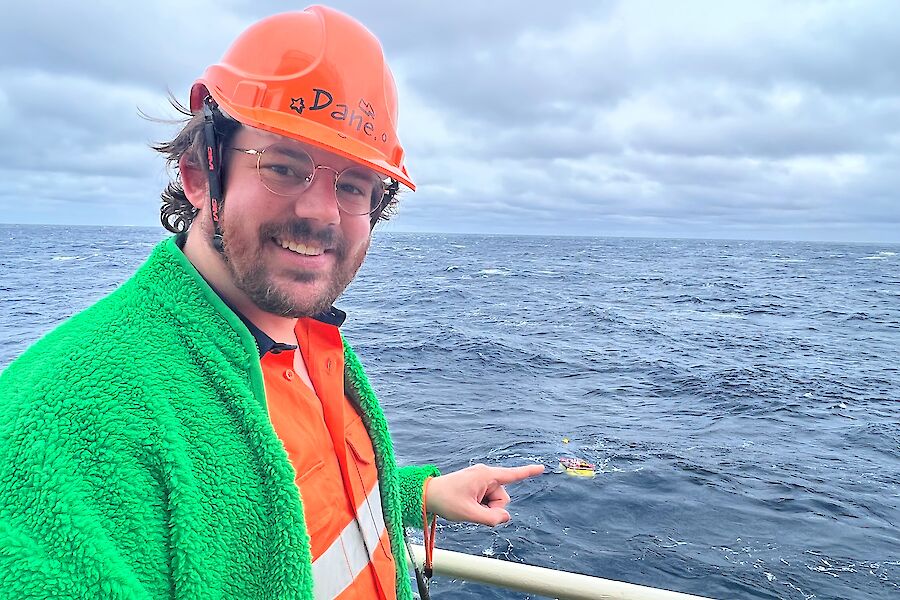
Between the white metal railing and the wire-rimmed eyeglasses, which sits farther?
the white metal railing

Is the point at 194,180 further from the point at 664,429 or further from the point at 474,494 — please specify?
the point at 664,429

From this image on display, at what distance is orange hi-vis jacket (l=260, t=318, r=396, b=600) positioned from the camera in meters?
1.52

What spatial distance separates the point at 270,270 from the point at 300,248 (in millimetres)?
96

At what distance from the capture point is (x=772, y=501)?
927 centimetres

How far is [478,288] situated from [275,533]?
40790mm

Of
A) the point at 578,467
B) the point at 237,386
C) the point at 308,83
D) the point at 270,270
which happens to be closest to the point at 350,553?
the point at 237,386

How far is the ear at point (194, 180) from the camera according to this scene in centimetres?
158

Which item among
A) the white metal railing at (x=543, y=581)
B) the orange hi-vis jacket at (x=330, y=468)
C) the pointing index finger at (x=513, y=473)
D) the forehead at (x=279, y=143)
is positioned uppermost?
the forehead at (x=279, y=143)

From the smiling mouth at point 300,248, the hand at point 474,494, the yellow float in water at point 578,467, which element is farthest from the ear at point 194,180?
the yellow float in water at point 578,467

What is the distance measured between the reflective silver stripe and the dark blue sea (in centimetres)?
140

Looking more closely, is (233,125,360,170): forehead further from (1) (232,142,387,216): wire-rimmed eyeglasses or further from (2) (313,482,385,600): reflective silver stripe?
(2) (313,482,385,600): reflective silver stripe

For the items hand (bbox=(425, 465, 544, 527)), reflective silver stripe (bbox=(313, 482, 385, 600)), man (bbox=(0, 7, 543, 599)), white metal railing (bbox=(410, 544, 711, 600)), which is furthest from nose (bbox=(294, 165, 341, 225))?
white metal railing (bbox=(410, 544, 711, 600))

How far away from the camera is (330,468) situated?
1646 millimetres

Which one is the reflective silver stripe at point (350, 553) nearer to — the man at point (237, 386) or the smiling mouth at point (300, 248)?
the man at point (237, 386)
